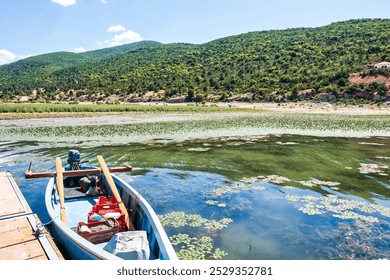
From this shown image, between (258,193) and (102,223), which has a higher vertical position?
(102,223)

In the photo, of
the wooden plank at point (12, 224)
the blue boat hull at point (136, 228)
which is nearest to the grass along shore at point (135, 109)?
the wooden plank at point (12, 224)

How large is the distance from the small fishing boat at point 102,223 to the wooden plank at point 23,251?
0.60 meters

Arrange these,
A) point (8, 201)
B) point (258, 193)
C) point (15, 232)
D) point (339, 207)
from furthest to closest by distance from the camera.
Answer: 1. point (258, 193)
2. point (339, 207)
3. point (8, 201)
4. point (15, 232)

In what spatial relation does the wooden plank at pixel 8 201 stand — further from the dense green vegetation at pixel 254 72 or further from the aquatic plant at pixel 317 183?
the dense green vegetation at pixel 254 72

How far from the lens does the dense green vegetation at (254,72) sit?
8300 cm

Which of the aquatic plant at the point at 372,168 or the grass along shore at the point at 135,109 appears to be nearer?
the aquatic plant at the point at 372,168

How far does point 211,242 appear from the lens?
28.8 ft

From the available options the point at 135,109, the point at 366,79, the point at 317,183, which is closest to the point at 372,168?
the point at 317,183

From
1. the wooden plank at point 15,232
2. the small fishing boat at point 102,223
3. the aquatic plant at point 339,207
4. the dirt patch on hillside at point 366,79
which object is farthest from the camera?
the dirt patch on hillside at point 366,79

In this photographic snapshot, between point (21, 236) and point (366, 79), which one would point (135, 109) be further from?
point (366, 79)

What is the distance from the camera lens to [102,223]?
332 inches

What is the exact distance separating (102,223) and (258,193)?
6.96 meters

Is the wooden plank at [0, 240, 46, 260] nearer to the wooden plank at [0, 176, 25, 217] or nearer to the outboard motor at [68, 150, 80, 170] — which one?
the wooden plank at [0, 176, 25, 217]

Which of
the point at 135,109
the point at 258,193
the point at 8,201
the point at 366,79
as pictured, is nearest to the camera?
the point at 8,201
